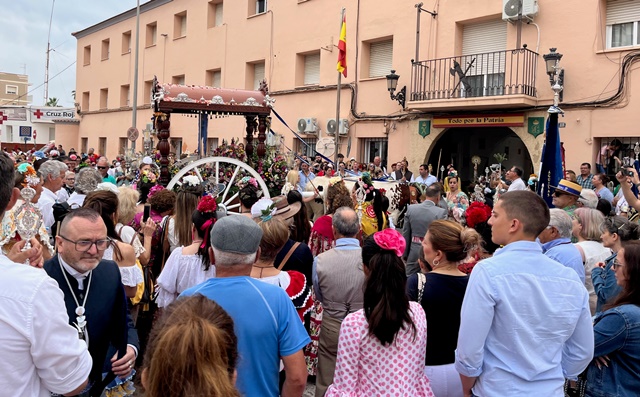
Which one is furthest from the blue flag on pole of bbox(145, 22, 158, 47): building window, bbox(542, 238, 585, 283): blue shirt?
bbox(145, 22, 158, 47): building window

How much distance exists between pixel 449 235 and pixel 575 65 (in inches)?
449

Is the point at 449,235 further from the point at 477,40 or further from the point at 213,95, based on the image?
the point at 477,40

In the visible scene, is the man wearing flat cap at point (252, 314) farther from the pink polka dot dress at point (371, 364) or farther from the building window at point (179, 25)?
the building window at point (179, 25)

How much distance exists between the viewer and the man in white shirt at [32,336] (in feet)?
6.10

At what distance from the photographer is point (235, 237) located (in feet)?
8.82

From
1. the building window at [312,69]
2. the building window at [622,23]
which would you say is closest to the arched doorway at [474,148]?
the building window at [622,23]

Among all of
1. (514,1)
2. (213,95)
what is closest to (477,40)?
(514,1)

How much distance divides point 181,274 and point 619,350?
297 centimetres

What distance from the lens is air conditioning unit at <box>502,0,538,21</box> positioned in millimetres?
13492

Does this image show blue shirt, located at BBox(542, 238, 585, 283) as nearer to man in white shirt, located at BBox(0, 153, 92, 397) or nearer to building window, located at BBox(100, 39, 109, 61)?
man in white shirt, located at BBox(0, 153, 92, 397)

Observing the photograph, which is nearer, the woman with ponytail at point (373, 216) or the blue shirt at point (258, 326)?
the blue shirt at point (258, 326)

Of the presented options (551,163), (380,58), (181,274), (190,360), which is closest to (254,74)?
(380,58)

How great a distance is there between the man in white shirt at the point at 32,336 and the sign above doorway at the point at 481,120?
13.5m

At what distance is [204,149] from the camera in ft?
33.2
